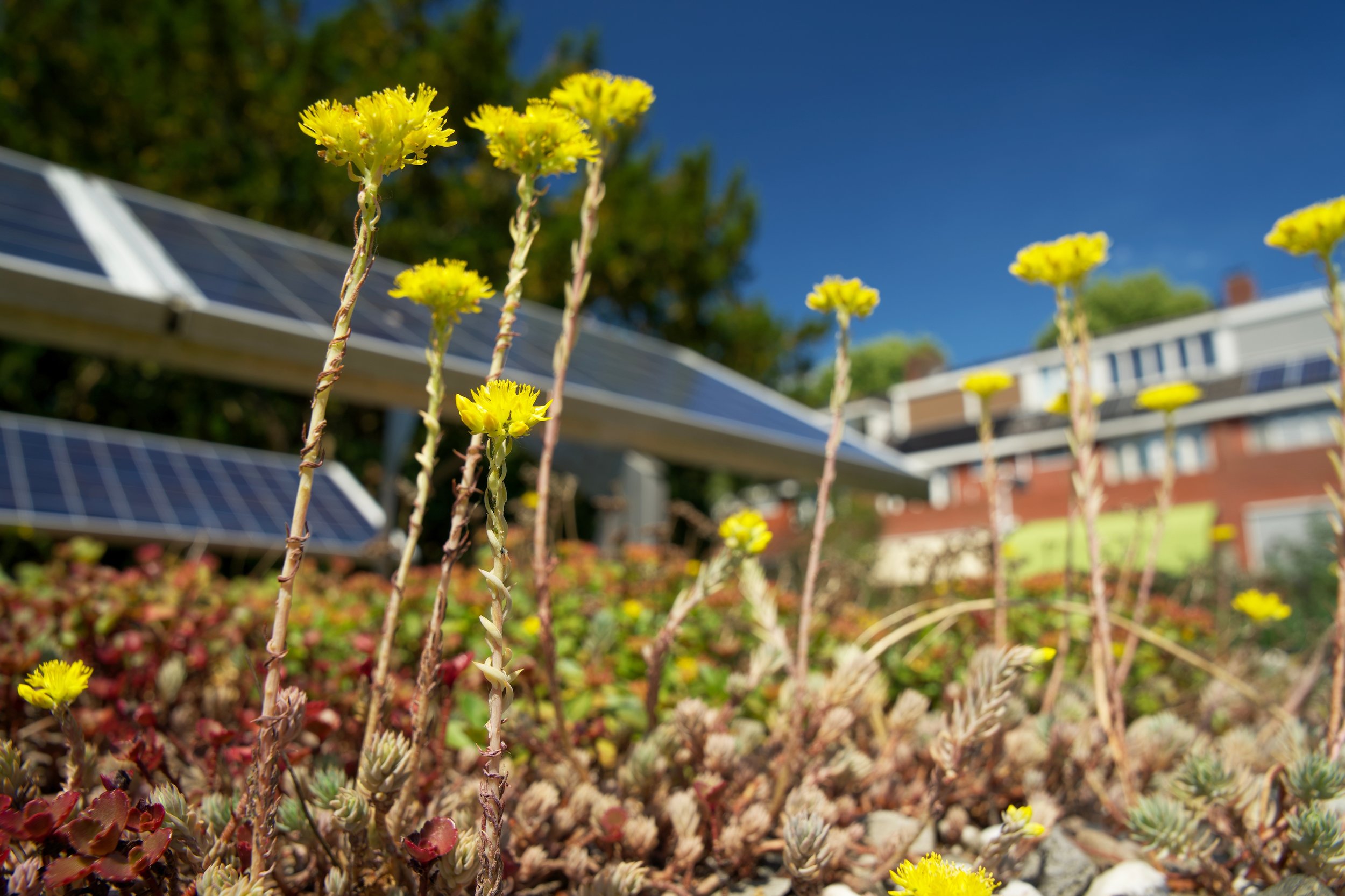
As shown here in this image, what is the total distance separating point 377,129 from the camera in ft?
2.86

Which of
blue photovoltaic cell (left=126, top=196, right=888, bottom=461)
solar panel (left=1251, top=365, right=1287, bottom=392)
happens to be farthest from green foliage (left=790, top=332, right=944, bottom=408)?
blue photovoltaic cell (left=126, top=196, right=888, bottom=461)

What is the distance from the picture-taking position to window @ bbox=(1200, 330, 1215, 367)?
3200 centimetres

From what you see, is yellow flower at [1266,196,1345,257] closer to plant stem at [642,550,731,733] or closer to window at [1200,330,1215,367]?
plant stem at [642,550,731,733]

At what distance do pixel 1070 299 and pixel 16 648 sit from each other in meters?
2.53

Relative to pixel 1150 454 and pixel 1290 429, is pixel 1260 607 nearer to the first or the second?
pixel 1290 429

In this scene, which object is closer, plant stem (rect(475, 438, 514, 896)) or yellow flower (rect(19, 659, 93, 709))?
plant stem (rect(475, 438, 514, 896))

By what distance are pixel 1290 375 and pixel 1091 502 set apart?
29.6 metres

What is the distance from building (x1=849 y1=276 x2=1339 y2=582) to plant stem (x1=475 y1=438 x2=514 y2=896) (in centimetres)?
882

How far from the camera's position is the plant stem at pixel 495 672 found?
2.55 feet

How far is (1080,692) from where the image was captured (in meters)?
2.16

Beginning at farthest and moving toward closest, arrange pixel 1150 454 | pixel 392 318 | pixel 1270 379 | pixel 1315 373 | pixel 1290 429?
pixel 1150 454, pixel 1270 379, pixel 1315 373, pixel 1290 429, pixel 392 318

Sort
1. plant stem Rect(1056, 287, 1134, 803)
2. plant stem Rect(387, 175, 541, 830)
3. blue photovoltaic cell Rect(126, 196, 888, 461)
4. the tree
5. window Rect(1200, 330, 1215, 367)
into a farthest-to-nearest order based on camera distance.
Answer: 1. the tree
2. window Rect(1200, 330, 1215, 367)
3. blue photovoltaic cell Rect(126, 196, 888, 461)
4. plant stem Rect(1056, 287, 1134, 803)
5. plant stem Rect(387, 175, 541, 830)

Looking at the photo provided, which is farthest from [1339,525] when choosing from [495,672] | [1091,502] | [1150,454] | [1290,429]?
[1150,454]

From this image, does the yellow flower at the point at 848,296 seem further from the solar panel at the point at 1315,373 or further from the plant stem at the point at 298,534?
the solar panel at the point at 1315,373
